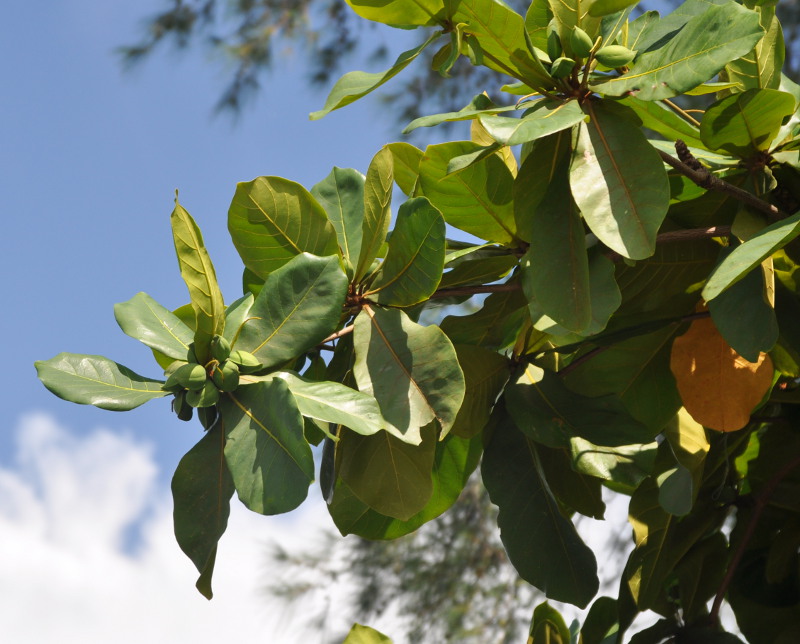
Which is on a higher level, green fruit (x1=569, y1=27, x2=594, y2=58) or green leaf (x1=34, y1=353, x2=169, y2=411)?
green fruit (x1=569, y1=27, x2=594, y2=58)

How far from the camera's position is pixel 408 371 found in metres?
0.78

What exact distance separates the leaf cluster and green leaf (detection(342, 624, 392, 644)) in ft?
0.35

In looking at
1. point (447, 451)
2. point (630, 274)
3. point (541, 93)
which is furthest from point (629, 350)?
point (541, 93)

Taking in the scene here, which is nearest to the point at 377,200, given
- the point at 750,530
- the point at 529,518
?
the point at 529,518

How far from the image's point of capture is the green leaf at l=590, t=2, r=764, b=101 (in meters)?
0.74

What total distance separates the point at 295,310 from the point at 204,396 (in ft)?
0.35

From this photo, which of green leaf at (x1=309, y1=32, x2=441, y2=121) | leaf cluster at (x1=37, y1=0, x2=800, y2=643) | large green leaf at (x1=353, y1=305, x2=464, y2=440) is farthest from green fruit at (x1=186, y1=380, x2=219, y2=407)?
green leaf at (x1=309, y1=32, x2=441, y2=121)

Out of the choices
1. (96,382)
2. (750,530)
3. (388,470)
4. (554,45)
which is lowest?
(750,530)

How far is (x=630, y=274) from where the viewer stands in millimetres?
977

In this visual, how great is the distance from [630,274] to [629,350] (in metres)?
0.10

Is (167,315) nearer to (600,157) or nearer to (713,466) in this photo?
(600,157)

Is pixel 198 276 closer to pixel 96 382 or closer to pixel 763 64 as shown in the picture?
pixel 96 382

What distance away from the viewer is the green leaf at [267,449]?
26.9 inches

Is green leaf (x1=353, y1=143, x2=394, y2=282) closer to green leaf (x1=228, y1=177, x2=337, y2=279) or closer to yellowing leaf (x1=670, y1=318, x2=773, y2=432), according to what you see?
green leaf (x1=228, y1=177, x2=337, y2=279)
